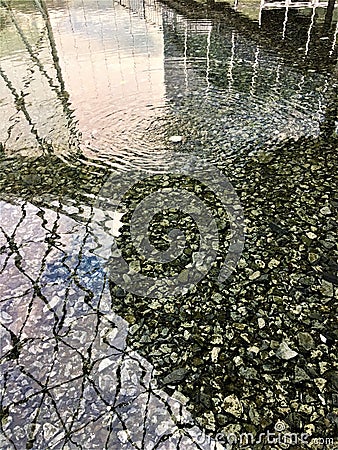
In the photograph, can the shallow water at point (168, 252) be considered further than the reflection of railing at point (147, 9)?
No

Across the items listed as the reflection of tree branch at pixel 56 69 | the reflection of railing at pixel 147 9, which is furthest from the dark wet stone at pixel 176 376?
the reflection of railing at pixel 147 9

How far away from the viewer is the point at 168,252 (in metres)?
2.01

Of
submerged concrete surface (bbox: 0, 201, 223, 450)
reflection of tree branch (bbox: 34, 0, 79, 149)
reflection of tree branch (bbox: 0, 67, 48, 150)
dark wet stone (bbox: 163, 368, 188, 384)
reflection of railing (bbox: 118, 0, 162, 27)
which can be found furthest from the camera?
reflection of railing (bbox: 118, 0, 162, 27)

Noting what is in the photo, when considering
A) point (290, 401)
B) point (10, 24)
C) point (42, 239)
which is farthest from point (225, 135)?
point (10, 24)

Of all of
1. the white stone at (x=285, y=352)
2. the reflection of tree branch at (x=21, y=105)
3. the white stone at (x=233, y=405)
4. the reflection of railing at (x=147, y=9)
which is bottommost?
the reflection of railing at (x=147, y=9)

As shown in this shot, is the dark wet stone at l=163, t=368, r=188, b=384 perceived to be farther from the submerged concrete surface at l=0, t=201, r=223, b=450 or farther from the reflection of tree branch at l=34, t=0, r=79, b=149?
the reflection of tree branch at l=34, t=0, r=79, b=149

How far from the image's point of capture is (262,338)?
5.21ft

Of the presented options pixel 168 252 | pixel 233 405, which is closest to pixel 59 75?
pixel 168 252

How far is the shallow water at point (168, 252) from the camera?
1373mm

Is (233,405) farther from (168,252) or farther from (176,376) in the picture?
(168,252)

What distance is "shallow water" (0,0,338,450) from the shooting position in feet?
4.50

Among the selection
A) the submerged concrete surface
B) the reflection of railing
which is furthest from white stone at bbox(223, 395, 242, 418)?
the reflection of railing

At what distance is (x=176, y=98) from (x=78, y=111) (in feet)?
2.88

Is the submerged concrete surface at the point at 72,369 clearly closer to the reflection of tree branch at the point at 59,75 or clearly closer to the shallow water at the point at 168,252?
the shallow water at the point at 168,252
